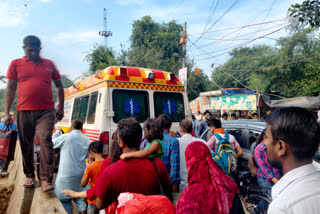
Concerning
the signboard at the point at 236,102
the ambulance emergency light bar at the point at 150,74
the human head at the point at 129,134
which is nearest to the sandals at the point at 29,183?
the human head at the point at 129,134

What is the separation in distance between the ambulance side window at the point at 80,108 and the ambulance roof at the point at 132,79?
36 centimetres

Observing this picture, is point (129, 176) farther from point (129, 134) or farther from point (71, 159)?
point (71, 159)

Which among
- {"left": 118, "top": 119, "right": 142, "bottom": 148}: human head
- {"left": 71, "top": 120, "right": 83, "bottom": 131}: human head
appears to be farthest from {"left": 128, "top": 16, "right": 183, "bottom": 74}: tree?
{"left": 118, "top": 119, "right": 142, "bottom": 148}: human head

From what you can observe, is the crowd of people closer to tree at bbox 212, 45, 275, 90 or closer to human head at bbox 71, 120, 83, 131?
human head at bbox 71, 120, 83, 131

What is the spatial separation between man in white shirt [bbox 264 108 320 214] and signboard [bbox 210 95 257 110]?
48.8 feet

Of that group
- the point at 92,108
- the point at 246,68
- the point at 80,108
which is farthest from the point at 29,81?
the point at 246,68

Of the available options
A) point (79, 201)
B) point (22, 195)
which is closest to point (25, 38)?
point (22, 195)

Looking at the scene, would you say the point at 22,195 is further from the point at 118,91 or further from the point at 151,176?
the point at 118,91

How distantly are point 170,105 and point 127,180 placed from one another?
11.7 feet

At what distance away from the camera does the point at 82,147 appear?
3.32 metres

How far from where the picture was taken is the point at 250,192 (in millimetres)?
3773

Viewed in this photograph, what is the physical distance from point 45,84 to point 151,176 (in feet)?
5.68

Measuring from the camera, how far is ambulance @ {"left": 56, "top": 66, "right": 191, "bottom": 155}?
14.3 ft

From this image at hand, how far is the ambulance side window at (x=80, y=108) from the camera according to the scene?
5414 mm
